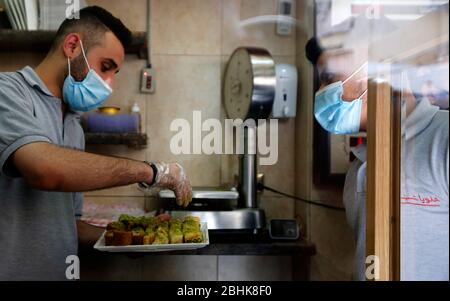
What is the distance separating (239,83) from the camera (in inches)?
33.9

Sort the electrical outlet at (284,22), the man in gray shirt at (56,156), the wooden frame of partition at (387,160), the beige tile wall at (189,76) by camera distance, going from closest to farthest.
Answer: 1. the wooden frame of partition at (387,160)
2. the man in gray shirt at (56,156)
3. the beige tile wall at (189,76)
4. the electrical outlet at (284,22)

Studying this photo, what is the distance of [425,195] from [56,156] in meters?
0.57

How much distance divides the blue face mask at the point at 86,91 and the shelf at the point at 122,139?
64mm

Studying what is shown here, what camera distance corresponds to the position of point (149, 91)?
771 millimetres

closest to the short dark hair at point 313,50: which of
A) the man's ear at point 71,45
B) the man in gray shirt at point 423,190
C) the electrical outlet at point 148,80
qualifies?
the man in gray shirt at point 423,190

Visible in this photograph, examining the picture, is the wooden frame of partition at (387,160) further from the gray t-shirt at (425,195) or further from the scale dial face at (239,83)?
the scale dial face at (239,83)

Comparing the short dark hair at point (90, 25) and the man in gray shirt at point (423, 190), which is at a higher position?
the short dark hair at point (90, 25)

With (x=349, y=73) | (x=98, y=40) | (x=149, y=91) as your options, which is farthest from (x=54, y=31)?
(x=349, y=73)

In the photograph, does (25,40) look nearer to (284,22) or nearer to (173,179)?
(173,179)

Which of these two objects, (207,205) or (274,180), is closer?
(207,205)

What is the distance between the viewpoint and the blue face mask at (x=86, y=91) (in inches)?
25.4

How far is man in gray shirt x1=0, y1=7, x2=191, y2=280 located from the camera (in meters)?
0.56
